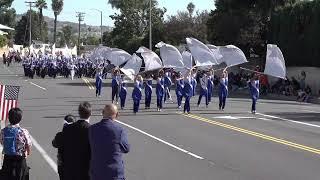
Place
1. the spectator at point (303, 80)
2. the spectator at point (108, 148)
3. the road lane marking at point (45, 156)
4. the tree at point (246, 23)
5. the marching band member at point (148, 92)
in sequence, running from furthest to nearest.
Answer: the tree at point (246, 23)
the spectator at point (303, 80)
the marching band member at point (148, 92)
the road lane marking at point (45, 156)
the spectator at point (108, 148)

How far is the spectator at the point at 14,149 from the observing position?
8.80 m

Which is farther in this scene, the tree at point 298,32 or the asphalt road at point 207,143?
the tree at point 298,32

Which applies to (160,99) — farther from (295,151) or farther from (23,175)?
(23,175)

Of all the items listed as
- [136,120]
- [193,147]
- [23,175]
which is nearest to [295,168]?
[193,147]

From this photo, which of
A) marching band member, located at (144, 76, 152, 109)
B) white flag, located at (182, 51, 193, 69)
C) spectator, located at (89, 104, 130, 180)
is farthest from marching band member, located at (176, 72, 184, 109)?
spectator, located at (89, 104, 130, 180)

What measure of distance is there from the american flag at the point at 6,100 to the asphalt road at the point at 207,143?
1.12 m

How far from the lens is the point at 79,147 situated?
26.3ft

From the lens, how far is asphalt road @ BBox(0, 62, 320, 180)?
41.3 feet

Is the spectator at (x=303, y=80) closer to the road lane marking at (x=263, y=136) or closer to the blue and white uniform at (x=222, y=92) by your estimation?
the blue and white uniform at (x=222, y=92)

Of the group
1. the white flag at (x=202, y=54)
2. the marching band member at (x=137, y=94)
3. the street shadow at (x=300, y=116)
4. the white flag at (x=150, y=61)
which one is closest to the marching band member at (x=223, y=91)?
the white flag at (x=202, y=54)

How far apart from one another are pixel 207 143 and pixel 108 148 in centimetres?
951

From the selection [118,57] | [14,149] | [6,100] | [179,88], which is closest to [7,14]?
[118,57]

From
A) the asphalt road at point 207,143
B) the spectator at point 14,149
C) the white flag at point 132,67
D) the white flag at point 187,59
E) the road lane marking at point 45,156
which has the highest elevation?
the white flag at point 187,59

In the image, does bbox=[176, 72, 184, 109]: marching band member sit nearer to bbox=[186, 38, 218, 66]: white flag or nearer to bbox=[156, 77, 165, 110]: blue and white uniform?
bbox=[156, 77, 165, 110]: blue and white uniform
